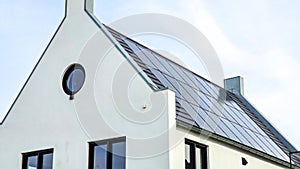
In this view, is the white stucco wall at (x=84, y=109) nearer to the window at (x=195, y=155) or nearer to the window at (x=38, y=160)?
the window at (x=38, y=160)

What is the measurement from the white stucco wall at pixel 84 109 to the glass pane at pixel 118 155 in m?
0.24

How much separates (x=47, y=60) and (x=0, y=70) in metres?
1.73

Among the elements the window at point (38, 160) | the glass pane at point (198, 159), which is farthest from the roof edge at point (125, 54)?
the window at point (38, 160)

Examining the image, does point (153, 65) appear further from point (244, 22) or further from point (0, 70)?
point (0, 70)

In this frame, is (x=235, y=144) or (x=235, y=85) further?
(x=235, y=85)

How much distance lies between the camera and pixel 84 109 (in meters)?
11.5

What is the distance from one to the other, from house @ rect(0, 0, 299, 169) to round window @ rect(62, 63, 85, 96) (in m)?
0.03

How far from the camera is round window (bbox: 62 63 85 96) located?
11.9 meters

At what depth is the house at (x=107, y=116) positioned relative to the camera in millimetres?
10375

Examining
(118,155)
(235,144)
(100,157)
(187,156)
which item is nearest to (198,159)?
(187,156)

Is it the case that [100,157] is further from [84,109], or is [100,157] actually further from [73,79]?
[73,79]

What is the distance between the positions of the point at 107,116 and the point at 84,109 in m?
0.80

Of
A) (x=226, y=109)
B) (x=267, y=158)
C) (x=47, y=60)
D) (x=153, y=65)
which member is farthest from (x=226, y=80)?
(x=47, y=60)

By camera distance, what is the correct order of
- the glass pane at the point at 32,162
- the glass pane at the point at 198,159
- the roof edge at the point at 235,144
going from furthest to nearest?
the glass pane at the point at 32,162 → the glass pane at the point at 198,159 → the roof edge at the point at 235,144
